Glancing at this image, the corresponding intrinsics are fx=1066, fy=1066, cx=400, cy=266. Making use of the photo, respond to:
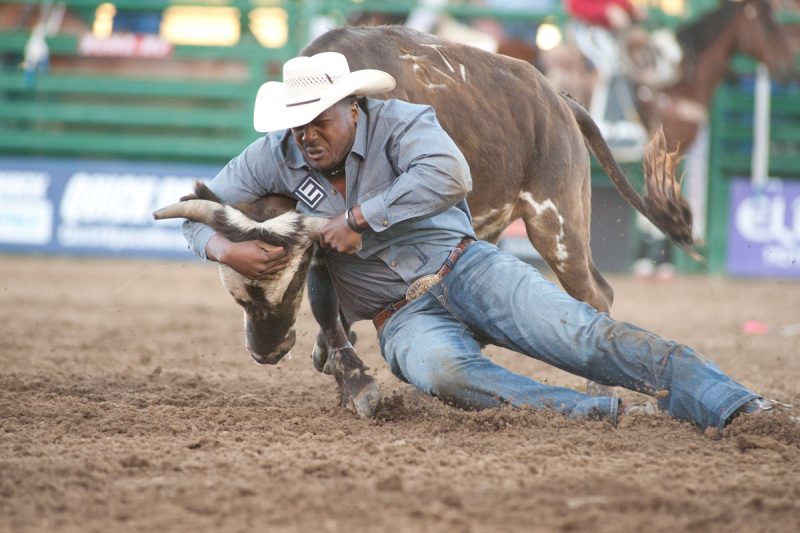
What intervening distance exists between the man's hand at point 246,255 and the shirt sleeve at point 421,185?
40 cm

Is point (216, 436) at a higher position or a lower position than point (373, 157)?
lower

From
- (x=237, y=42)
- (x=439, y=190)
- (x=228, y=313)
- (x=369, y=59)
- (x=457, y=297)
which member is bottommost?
(x=228, y=313)

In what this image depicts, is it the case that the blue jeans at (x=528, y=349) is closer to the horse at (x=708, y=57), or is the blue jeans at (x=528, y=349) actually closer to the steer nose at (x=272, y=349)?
the steer nose at (x=272, y=349)

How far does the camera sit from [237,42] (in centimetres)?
1215

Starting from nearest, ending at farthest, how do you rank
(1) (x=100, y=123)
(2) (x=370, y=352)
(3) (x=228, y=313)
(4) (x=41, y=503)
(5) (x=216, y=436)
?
1. (4) (x=41, y=503)
2. (5) (x=216, y=436)
3. (2) (x=370, y=352)
4. (3) (x=228, y=313)
5. (1) (x=100, y=123)

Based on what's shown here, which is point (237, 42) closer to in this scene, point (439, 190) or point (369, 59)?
point (369, 59)

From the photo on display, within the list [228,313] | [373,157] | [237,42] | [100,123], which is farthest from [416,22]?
[373,157]

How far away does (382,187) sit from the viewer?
3830 millimetres

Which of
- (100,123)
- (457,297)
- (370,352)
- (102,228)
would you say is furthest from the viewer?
(100,123)

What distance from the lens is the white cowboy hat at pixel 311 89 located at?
3.65m

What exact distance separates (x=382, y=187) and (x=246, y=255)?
0.54m

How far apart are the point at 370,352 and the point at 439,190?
270cm

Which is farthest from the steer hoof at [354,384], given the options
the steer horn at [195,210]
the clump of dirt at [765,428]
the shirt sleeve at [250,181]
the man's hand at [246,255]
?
the clump of dirt at [765,428]

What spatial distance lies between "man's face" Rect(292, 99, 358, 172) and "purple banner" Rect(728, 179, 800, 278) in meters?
8.74
